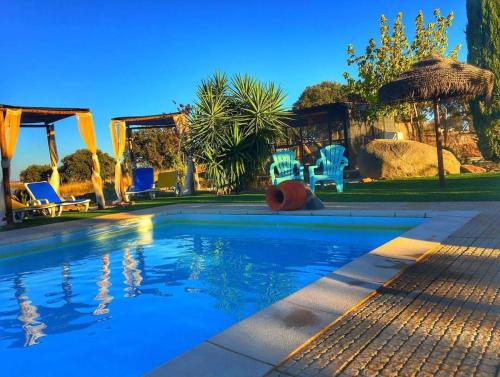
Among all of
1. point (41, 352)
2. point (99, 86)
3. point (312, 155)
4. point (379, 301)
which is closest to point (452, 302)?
point (379, 301)

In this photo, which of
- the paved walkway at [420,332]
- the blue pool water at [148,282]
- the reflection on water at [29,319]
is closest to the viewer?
the paved walkway at [420,332]

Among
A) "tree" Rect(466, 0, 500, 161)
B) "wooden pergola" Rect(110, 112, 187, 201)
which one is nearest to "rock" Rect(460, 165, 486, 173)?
"tree" Rect(466, 0, 500, 161)

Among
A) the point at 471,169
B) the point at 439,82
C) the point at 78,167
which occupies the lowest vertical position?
the point at 471,169

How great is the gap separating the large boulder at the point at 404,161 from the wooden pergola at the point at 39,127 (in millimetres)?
9505

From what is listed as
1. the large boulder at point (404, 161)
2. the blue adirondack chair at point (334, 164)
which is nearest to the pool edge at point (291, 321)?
the blue adirondack chair at point (334, 164)

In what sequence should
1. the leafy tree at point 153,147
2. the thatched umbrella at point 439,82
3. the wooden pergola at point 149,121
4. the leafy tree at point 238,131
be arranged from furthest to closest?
1. the leafy tree at point 153,147
2. the wooden pergola at point 149,121
3. the leafy tree at point 238,131
4. the thatched umbrella at point 439,82

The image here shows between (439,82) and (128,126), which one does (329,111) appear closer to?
(439,82)

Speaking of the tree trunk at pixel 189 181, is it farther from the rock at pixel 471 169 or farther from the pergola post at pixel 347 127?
the rock at pixel 471 169

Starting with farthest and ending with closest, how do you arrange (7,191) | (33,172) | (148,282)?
(33,172), (7,191), (148,282)

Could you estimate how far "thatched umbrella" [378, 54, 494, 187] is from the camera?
8.70 metres

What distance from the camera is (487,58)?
1584cm

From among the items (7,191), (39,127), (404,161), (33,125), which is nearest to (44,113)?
(33,125)

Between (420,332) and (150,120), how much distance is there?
48.7 feet

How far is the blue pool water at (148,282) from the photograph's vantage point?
312cm
